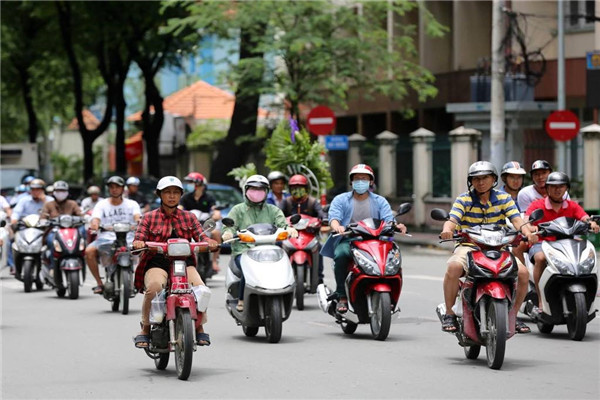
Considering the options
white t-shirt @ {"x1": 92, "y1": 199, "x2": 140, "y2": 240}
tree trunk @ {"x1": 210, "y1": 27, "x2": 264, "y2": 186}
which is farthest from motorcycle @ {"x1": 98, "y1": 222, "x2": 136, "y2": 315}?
tree trunk @ {"x1": 210, "y1": 27, "x2": 264, "y2": 186}

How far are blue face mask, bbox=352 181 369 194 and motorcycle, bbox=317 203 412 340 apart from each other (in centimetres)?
46

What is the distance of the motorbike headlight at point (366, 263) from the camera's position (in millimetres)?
12820

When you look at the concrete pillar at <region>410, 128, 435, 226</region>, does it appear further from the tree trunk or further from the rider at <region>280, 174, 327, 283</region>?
the rider at <region>280, 174, 327, 283</region>

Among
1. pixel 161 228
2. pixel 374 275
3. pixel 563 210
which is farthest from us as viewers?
pixel 563 210

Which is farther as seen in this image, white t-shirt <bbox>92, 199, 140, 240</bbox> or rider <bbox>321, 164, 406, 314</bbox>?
white t-shirt <bbox>92, 199, 140, 240</bbox>

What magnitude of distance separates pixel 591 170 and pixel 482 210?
58.0 ft

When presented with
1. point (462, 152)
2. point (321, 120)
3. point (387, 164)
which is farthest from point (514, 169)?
point (387, 164)

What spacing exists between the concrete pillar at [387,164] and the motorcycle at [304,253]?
20309 mm

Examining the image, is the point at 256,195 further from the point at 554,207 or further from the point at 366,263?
the point at 554,207

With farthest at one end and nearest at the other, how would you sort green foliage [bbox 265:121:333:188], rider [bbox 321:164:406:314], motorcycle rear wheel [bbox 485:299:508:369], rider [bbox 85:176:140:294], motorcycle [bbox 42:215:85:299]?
green foliage [bbox 265:121:333:188], motorcycle [bbox 42:215:85:299], rider [bbox 85:176:140:294], rider [bbox 321:164:406:314], motorcycle rear wheel [bbox 485:299:508:369]

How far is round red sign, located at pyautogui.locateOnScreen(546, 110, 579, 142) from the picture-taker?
88.5ft

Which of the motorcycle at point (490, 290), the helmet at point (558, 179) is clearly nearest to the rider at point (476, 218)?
the motorcycle at point (490, 290)

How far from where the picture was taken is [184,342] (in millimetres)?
10273

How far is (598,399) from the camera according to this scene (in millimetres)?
9352
